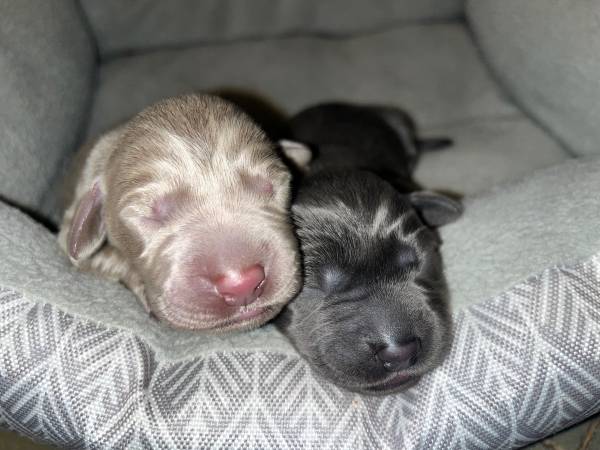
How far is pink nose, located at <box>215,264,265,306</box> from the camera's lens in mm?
1554

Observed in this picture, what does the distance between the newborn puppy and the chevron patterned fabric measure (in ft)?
0.67

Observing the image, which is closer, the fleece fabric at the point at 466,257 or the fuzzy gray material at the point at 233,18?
the fleece fabric at the point at 466,257

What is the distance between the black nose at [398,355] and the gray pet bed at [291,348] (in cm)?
15

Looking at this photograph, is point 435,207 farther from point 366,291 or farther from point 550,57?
point 550,57

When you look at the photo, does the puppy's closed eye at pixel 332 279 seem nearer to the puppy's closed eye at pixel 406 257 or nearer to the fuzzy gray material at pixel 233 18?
the puppy's closed eye at pixel 406 257

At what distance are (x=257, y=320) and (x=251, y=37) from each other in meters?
2.33

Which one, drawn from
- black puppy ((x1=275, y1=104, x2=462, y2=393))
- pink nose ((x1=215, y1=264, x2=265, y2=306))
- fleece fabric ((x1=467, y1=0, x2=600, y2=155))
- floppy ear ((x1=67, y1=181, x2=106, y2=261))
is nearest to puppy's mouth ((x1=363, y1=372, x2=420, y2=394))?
black puppy ((x1=275, y1=104, x2=462, y2=393))

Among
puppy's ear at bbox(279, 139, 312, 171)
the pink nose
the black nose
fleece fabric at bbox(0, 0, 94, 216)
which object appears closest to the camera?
the pink nose

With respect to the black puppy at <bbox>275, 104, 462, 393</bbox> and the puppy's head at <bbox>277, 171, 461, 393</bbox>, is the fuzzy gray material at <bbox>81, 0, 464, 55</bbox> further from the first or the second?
the puppy's head at <bbox>277, 171, 461, 393</bbox>

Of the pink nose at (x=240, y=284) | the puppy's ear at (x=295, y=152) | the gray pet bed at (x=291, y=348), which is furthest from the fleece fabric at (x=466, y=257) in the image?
the puppy's ear at (x=295, y=152)

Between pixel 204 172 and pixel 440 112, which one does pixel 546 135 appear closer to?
pixel 440 112

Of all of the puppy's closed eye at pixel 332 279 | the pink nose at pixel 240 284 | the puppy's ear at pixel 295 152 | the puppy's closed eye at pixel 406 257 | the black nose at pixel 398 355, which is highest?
the pink nose at pixel 240 284

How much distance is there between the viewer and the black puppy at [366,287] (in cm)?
172

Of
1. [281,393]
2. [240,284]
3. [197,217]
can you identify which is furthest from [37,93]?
[281,393]
